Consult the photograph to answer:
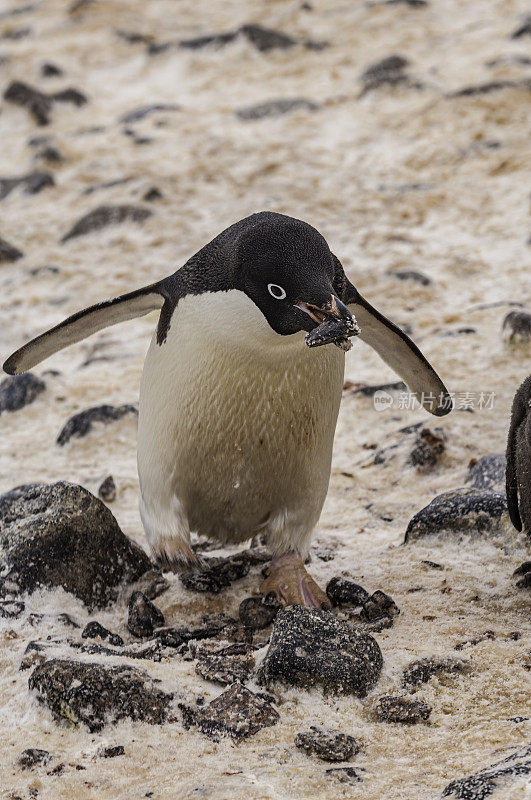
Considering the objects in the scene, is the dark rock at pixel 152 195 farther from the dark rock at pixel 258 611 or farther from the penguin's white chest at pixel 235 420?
the dark rock at pixel 258 611

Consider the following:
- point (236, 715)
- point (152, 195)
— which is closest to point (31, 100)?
point (152, 195)

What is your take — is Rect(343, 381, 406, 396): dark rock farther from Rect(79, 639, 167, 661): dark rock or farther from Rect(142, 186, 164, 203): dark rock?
Rect(142, 186, 164, 203): dark rock

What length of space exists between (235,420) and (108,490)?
118cm

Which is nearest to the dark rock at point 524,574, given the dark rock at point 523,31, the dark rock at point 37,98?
the dark rock at point 523,31

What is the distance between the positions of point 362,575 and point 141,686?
998 millimetres

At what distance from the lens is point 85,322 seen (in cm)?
300

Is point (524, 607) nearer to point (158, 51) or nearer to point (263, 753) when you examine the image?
point (263, 753)

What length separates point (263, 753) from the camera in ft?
5.63

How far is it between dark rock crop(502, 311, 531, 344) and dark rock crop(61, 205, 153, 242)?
3700mm

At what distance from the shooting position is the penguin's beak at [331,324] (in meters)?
2.02

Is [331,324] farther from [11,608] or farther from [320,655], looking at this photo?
[11,608]

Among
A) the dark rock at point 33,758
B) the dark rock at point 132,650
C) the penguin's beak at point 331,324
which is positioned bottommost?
the dark rock at point 132,650

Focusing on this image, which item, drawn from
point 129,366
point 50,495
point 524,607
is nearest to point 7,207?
point 129,366

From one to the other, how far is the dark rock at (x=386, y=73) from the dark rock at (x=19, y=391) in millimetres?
5983
